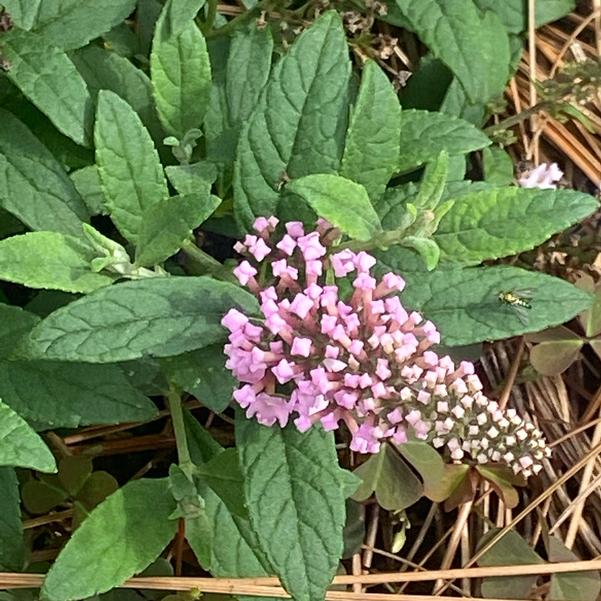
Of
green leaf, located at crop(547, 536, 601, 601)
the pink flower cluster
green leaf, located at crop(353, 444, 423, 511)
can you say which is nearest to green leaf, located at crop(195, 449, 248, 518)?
the pink flower cluster

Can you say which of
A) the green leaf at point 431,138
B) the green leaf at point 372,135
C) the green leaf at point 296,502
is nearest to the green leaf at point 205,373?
the green leaf at point 296,502

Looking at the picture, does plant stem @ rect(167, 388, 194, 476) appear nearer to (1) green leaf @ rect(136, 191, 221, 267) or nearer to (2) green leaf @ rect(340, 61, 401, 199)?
(1) green leaf @ rect(136, 191, 221, 267)

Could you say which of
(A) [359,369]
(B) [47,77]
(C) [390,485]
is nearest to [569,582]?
(C) [390,485]

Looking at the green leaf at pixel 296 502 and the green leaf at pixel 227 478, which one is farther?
the green leaf at pixel 227 478

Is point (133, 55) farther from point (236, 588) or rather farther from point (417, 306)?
point (236, 588)

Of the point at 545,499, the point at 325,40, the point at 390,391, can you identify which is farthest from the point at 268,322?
the point at 545,499

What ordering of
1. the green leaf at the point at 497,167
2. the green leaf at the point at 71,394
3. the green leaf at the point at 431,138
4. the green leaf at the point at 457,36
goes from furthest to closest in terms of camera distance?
the green leaf at the point at 497,167 < the green leaf at the point at 457,36 < the green leaf at the point at 431,138 < the green leaf at the point at 71,394

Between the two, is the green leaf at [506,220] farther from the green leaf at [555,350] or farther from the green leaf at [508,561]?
the green leaf at [508,561]

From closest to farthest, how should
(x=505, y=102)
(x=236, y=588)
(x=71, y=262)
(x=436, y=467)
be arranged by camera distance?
1. (x=71, y=262)
2. (x=236, y=588)
3. (x=436, y=467)
4. (x=505, y=102)
